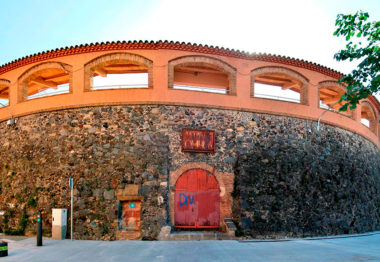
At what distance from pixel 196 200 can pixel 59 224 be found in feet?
16.2

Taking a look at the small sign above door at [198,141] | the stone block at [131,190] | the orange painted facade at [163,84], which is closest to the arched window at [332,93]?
the orange painted facade at [163,84]

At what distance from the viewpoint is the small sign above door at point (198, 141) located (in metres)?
12.1

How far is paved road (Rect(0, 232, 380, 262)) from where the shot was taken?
26.9ft

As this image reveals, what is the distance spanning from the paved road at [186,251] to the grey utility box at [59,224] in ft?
1.10

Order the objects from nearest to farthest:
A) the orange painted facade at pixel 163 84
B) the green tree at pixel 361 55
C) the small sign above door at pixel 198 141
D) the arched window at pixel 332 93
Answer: the green tree at pixel 361 55 → the small sign above door at pixel 198 141 → the orange painted facade at pixel 163 84 → the arched window at pixel 332 93

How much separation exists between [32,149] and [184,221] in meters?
6.76

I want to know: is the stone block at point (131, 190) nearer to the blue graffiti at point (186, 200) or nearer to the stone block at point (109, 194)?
the stone block at point (109, 194)

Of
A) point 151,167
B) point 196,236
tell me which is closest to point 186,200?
point 196,236

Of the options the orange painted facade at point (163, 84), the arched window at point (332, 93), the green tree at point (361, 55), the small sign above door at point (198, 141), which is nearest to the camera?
the green tree at point (361, 55)

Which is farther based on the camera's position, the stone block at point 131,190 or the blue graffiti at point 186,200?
the blue graffiti at point 186,200

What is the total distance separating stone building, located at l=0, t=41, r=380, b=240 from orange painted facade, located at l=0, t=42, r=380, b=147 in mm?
42

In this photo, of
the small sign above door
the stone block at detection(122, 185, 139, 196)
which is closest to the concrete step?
the stone block at detection(122, 185, 139, 196)

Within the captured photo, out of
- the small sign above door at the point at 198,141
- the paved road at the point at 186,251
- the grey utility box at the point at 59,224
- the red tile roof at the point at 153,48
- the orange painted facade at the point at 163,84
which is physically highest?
the red tile roof at the point at 153,48

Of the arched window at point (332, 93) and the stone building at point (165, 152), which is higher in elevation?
the arched window at point (332, 93)
